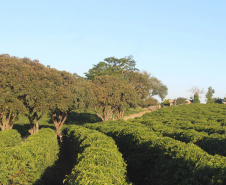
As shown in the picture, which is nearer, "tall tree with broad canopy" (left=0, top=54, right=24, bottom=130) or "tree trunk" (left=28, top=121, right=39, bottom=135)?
"tall tree with broad canopy" (left=0, top=54, right=24, bottom=130)

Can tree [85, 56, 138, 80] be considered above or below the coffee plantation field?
above

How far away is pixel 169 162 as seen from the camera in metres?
6.90

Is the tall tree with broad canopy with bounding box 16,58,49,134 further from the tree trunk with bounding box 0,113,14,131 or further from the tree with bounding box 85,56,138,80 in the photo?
the tree with bounding box 85,56,138,80

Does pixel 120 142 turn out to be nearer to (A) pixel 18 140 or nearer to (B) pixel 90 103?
(A) pixel 18 140

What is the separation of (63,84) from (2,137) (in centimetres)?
852

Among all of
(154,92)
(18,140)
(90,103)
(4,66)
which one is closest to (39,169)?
(18,140)

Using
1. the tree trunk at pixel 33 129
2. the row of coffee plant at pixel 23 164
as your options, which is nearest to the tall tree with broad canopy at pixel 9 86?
the tree trunk at pixel 33 129

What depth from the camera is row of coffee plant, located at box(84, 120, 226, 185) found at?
5.16 meters

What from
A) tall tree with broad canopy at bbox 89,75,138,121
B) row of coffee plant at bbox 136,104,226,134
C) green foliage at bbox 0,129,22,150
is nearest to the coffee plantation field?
green foliage at bbox 0,129,22,150

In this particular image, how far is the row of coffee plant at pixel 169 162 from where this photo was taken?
16.9ft

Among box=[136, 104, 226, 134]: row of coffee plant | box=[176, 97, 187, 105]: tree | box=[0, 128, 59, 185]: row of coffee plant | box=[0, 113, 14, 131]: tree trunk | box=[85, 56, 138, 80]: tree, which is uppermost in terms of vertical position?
box=[85, 56, 138, 80]: tree

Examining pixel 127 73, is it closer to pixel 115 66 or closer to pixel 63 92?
pixel 115 66

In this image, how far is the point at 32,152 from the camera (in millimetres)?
10273

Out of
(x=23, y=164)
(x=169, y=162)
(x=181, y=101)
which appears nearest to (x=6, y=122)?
(x=23, y=164)
